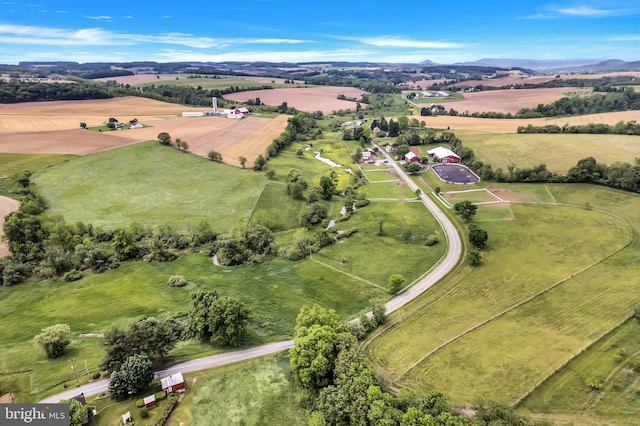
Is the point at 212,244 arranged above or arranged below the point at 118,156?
below

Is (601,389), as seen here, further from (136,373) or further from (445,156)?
(445,156)

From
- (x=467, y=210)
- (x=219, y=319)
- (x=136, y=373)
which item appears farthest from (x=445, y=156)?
(x=136, y=373)

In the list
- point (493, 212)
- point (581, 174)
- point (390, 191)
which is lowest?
point (493, 212)

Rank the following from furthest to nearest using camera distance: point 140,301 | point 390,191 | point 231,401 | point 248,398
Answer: point 390,191
point 140,301
point 248,398
point 231,401

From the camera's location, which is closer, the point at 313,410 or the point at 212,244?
the point at 313,410

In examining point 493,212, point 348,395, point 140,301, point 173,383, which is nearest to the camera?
point 348,395

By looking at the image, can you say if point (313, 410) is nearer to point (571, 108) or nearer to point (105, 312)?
point (105, 312)

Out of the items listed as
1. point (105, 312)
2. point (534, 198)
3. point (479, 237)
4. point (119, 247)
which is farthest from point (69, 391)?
point (534, 198)
